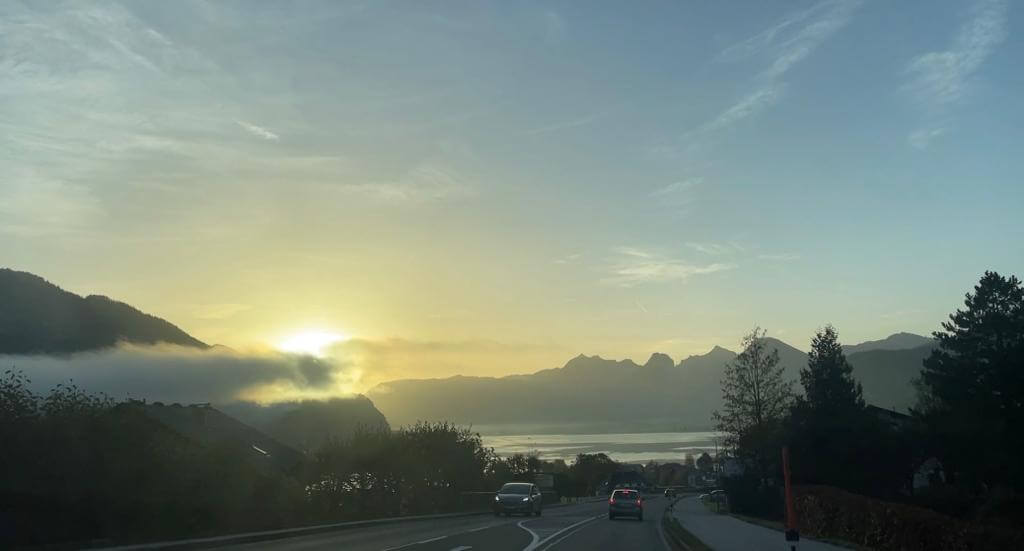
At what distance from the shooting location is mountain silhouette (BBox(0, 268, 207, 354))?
82.5m

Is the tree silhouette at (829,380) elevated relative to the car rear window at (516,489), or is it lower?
elevated

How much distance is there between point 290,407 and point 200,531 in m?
122

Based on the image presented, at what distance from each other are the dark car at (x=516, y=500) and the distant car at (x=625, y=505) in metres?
4.55

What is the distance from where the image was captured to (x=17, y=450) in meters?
21.6

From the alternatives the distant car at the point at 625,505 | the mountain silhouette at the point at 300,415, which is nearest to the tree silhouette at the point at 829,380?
the distant car at the point at 625,505

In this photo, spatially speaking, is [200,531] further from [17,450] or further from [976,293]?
[976,293]

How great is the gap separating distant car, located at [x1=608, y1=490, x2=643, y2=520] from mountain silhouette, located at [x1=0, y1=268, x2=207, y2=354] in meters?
60.6

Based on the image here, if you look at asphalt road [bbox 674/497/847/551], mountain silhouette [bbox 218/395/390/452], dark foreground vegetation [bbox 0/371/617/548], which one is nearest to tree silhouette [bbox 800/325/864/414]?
asphalt road [bbox 674/497/847/551]

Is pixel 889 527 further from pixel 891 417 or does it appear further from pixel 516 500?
pixel 891 417

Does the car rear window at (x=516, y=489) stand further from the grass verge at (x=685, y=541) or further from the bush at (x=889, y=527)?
the bush at (x=889, y=527)

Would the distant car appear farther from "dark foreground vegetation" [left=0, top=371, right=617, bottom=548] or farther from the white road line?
the white road line

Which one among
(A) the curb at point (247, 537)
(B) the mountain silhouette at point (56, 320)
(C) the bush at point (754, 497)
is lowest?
(C) the bush at point (754, 497)

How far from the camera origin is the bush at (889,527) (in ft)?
54.0

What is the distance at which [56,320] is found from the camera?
88188mm
